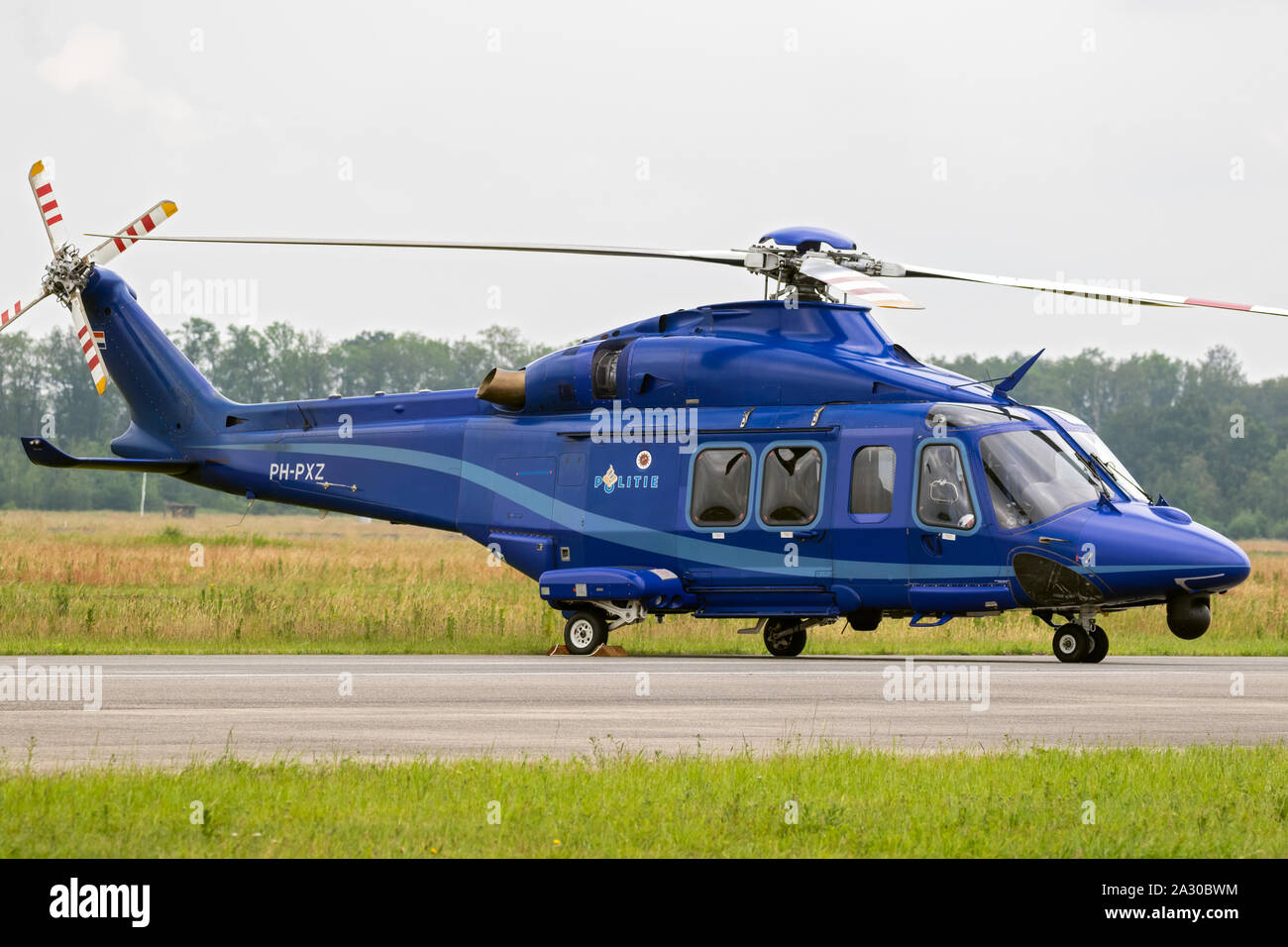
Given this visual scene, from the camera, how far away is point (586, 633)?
23.0m

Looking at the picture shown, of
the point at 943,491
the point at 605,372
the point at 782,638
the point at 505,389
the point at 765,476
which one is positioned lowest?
the point at 782,638

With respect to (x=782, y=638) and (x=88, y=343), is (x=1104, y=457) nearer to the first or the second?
(x=782, y=638)

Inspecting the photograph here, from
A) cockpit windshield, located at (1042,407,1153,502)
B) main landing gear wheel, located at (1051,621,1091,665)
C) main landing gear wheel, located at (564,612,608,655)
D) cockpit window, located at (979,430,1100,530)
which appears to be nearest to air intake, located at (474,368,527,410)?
main landing gear wheel, located at (564,612,608,655)

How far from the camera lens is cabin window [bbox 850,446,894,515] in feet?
69.2

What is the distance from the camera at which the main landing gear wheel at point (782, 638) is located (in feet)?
77.6

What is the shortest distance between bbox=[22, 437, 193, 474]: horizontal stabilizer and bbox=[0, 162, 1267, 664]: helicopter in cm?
10

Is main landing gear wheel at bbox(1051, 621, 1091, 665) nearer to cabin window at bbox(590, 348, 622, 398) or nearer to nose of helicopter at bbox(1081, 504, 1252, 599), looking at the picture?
nose of helicopter at bbox(1081, 504, 1252, 599)

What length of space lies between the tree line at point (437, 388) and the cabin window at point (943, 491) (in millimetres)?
92815

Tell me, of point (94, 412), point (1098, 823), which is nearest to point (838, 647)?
point (1098, 823)

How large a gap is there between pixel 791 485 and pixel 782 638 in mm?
2785

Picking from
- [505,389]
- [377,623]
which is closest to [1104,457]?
[505,389]

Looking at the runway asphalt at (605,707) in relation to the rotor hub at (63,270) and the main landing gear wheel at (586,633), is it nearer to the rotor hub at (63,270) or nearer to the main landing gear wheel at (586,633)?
the main landing gear wheel at (586,633)
